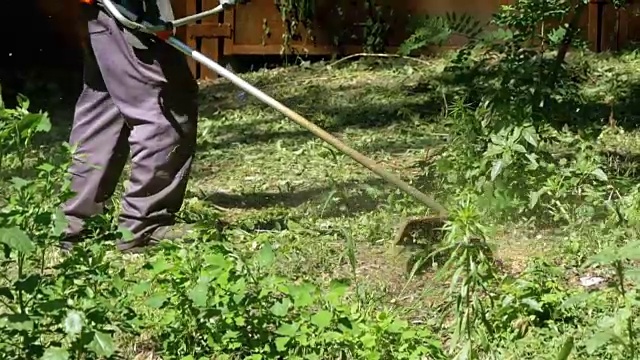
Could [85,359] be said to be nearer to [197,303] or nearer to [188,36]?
[197,303]

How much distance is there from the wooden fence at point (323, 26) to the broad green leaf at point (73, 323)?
603cm

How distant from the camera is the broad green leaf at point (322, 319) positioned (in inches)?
113

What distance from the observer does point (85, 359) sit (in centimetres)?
294

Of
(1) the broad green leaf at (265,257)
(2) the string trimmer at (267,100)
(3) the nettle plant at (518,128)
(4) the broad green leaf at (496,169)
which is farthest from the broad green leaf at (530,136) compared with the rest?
(1) the broad green leaf at (265,257)

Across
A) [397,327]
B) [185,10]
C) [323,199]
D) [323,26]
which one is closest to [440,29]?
[323,199]

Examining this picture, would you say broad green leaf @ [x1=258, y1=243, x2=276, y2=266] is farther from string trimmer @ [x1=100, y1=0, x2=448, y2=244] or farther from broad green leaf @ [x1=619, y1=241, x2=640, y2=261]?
string trimmer @ [x1=100, y1=0, x2=448, y2=244]

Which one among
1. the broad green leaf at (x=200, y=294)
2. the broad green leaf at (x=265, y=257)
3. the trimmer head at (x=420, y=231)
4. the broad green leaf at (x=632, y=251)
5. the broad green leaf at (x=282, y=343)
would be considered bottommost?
the trimmer head at (x=420, y=231)

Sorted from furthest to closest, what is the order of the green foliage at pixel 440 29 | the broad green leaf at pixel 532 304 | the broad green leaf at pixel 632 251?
the green foliage at pixel 440 29
the broad green leaf at pixel 532 304
the broad green leaf at pixel 632 251

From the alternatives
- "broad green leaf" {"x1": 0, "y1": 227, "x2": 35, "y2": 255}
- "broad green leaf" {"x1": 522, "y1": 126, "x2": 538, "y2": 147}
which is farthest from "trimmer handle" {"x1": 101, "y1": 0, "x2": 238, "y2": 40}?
"broad green leaf" {"x1": 0, "y1": 227, "x2": 35, "y2": 255}

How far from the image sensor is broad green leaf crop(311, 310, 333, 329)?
2.87 metres

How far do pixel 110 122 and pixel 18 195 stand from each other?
1.67 meters

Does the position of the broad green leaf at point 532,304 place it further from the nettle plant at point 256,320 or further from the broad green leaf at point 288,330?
the broad green leaf at point 288,330

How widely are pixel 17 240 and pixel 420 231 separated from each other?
6.88 ft

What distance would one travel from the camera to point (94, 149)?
452 centimetres
